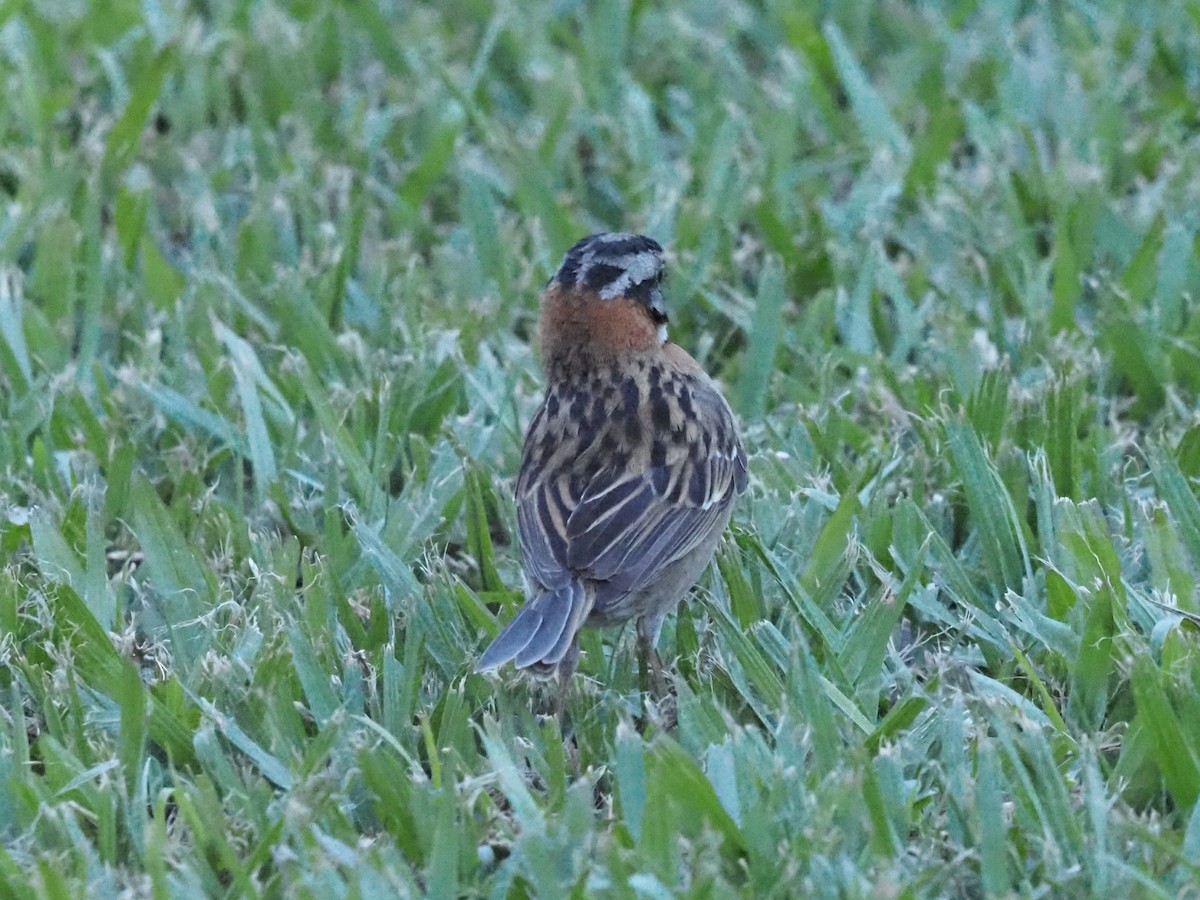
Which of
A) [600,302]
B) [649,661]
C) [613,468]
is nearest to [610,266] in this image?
[600,302]

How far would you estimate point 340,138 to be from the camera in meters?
7.66

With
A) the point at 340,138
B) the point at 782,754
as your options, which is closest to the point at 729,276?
the point at 340,138

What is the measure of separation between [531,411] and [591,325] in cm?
A: 77

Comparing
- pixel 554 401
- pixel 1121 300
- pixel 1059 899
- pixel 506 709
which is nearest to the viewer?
pixel 1059 899

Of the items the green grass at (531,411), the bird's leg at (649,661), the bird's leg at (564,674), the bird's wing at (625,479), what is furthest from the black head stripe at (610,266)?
the bird's leg at (564,674)

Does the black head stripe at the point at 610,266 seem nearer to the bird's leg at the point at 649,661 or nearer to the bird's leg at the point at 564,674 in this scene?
the bird's leg at the point at 649,661

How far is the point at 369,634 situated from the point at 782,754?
1.19 m

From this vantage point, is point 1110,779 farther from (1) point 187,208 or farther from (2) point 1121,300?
(1) point 187,208

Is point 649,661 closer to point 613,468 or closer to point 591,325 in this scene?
point 613,468

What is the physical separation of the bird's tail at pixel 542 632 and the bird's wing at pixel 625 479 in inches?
2.8

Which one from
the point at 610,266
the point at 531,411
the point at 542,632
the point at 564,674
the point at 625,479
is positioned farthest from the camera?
the point at 531,411

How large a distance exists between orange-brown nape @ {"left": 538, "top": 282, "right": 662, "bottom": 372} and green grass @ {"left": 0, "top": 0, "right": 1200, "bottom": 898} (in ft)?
1.45

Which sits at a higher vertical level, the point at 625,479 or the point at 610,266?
the point at 610,266

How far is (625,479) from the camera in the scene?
4.92 metres
